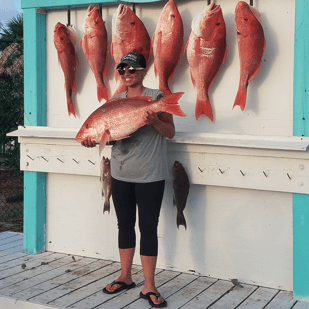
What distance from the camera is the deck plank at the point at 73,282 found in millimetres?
3604

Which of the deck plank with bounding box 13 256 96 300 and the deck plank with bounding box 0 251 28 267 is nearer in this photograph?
the deck plank with bounding box 13 256 96 300

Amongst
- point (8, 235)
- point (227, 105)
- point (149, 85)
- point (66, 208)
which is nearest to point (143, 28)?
point (149, 85)

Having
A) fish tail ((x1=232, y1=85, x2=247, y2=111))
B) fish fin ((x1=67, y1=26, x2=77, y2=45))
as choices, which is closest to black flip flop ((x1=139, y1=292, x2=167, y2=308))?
fish tail ((x1=232, y1=85, x2=247, y2=111))

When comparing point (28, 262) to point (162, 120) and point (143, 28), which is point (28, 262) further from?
point (143, 28)

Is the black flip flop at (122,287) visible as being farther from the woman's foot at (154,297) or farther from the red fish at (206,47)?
the red fish at (206,47)

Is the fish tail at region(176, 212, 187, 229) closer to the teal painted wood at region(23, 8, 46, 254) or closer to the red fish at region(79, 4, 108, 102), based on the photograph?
the red fish at region(79, 4, 108, 102)

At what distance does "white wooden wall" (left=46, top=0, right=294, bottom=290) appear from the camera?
3.70 meters

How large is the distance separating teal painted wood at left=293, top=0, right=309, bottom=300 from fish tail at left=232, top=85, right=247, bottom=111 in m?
0.39

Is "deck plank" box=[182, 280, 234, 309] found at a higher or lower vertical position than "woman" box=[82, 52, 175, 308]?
lower

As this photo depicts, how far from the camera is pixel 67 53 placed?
439 centimetres

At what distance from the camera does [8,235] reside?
5.53 metres

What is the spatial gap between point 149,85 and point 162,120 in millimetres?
811

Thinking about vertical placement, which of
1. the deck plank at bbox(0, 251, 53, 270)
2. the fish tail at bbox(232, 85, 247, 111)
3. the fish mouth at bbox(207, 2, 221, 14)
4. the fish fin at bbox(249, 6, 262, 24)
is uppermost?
the fish mouth at bbox(207, 2, 221, 14)

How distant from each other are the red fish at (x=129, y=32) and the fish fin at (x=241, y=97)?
89 centimetres
